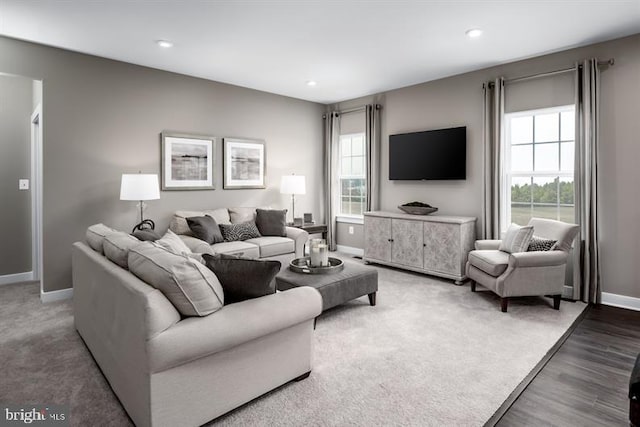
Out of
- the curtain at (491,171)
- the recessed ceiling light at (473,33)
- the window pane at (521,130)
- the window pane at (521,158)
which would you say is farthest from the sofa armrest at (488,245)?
the recessed ceiling light at (473,33)

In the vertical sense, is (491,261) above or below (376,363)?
above

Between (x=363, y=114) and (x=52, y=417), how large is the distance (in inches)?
216

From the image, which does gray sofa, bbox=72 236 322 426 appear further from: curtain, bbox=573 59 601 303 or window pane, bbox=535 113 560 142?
window pane, bbox=535 113 560 142

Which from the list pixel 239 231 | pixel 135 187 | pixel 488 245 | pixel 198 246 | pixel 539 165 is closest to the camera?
pixel 135 187

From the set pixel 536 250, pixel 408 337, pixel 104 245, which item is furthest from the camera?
pixel 536 250

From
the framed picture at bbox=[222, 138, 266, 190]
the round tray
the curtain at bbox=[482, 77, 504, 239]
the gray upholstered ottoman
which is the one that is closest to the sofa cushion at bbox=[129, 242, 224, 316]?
the gray upholstered ottoman

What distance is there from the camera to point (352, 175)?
659 centimetres

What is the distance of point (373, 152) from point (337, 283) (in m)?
3.22

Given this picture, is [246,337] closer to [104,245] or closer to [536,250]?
[104,245]

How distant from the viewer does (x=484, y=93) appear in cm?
471

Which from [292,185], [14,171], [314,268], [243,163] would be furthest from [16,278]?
[314,268]

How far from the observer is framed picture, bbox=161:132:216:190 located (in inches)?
191

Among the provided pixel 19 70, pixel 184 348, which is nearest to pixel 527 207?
pixel 184 348

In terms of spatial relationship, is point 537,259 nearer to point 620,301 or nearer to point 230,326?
point 620,301
